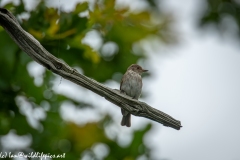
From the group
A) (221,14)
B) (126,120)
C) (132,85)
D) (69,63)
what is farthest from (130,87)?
(221,14)

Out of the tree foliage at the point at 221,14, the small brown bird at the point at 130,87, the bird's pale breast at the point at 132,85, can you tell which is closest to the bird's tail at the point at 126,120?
the small brown bird at the point at 130,87

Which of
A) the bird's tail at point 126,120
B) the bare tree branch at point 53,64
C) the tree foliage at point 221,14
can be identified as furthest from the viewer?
the tree foliage at point 221,14

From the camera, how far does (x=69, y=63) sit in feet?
21.8

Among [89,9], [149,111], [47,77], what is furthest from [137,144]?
[149,111]

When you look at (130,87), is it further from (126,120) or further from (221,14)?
(221,14)

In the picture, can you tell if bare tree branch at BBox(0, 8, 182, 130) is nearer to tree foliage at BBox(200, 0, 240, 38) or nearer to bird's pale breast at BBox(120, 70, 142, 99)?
bird's pale breast at BBox(120, 70, 142, 99)

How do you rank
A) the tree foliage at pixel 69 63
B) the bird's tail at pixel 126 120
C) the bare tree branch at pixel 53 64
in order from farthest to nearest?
the bird's tail at pixel 126 120
the tree foliage at pixel 69 63
the bare tree branch at pixel 53 64

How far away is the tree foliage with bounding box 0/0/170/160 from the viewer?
572cm

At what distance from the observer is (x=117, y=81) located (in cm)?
747

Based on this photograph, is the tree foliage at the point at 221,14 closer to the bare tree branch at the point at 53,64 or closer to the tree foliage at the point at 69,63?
the tree foliage at the point at 69,63

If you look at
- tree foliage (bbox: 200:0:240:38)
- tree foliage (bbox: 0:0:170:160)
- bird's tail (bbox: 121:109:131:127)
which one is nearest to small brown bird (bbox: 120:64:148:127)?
bird's tail (bbox: 121:109:131:127)

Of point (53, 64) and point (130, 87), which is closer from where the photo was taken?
point (53, 64)

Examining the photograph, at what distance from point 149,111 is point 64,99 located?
15.4 feet

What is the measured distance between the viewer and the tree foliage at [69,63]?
5.72 meters
